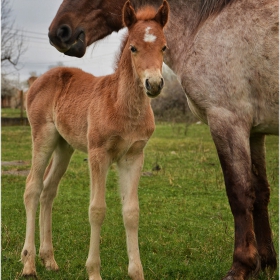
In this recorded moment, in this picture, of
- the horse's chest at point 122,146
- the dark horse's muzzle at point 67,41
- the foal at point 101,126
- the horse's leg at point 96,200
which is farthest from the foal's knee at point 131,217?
the dark horse's muzzle at point 67,41

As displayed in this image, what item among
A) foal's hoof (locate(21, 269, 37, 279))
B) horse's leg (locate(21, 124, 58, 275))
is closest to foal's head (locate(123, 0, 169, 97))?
horse's leg (locate(21, 124, 58, 275))

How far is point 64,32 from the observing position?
4.62 meters

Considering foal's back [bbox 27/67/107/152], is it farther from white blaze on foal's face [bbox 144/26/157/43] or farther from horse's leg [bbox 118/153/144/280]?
white blaze on foal's face [bbox 144/26/157/43]

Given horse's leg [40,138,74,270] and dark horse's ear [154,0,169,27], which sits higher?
dark horse's ear [154,0,169,27]

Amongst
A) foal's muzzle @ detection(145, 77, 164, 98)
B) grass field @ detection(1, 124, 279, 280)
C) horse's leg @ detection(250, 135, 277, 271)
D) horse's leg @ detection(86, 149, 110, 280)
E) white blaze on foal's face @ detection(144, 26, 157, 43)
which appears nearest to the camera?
foal's muzzle @ detection(145, 77, 164, 98)

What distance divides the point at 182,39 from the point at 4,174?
7.76 metres

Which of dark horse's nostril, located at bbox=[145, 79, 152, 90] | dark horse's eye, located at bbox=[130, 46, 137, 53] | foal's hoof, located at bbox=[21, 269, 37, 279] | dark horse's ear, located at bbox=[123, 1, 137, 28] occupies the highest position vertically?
dark horse's ear, located at bbox=[123, 1, 137, 28]

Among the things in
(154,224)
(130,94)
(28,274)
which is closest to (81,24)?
(130,94)

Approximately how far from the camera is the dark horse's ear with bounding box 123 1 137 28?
13.3 feet

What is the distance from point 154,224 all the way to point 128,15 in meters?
3.70

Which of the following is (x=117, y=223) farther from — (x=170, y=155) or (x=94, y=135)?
(x=170, y=155)

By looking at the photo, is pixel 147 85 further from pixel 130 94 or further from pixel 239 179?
pixel 239 179

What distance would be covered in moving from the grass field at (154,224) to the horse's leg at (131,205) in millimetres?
413

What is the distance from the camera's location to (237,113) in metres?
4.10
